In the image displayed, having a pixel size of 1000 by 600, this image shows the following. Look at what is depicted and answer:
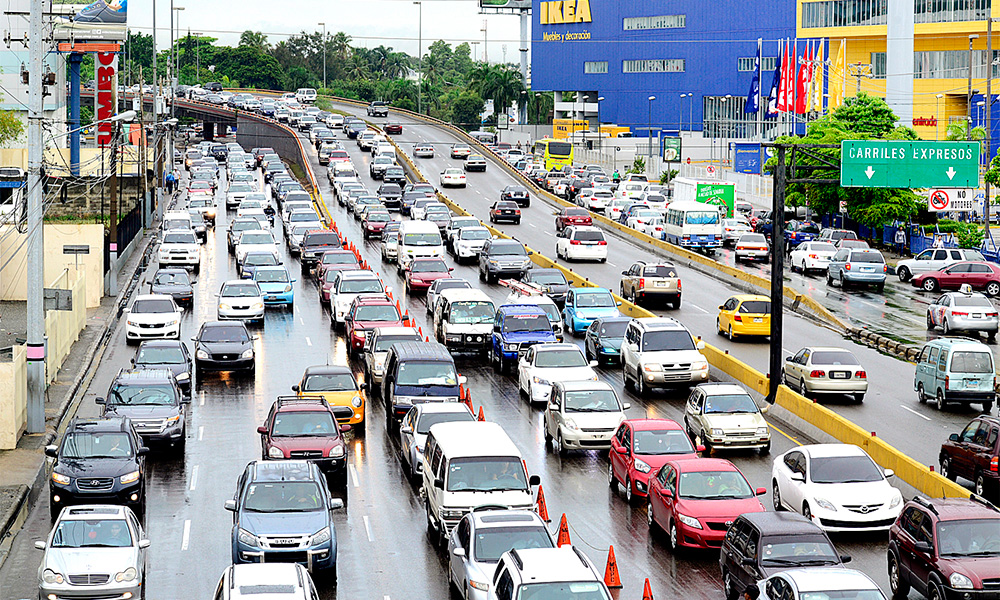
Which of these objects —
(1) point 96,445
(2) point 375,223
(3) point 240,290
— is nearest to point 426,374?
(1) point 96,445

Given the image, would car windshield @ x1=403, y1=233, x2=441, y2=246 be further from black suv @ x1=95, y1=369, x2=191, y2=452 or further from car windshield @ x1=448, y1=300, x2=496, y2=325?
black suv @ x1=95, y1=369, x2=191, y2=452

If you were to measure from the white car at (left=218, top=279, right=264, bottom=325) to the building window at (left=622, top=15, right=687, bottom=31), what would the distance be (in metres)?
120

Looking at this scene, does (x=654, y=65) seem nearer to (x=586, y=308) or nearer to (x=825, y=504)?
(x=586, y=308)

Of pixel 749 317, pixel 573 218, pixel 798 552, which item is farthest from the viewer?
pixel 573 218

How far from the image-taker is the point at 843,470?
78.4 ft

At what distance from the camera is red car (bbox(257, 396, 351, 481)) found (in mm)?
26422

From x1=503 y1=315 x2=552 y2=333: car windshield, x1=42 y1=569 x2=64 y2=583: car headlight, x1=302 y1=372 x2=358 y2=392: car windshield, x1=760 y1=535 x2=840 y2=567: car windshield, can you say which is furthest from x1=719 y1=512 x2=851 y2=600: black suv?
x1=503 y1=315 x2=552 y2=333: car windshield

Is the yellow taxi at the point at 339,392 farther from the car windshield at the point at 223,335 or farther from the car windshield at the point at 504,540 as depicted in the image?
the car windshield at the point at 504,540

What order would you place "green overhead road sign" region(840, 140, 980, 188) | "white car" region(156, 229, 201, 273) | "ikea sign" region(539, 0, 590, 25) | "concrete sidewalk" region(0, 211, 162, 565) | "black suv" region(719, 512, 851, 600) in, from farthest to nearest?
1. "ikea sign" region(539, 0, 590, 25)
2. "white car" region(156, 229, 201, 273)
3. "green overhead road sign" region(840, 140, 980, 188)
4. "concrete sidewalk" region(0, 211, 162, 565)
5. "black suv" region(719, 512, 851, 600)

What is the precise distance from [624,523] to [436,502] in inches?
145

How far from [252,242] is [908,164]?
30.5 meters

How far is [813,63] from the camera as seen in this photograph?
8519cm

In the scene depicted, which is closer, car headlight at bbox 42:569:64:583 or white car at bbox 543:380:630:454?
car headlight at bbox 42:569:64:583

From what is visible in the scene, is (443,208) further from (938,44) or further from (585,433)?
(938,44)
